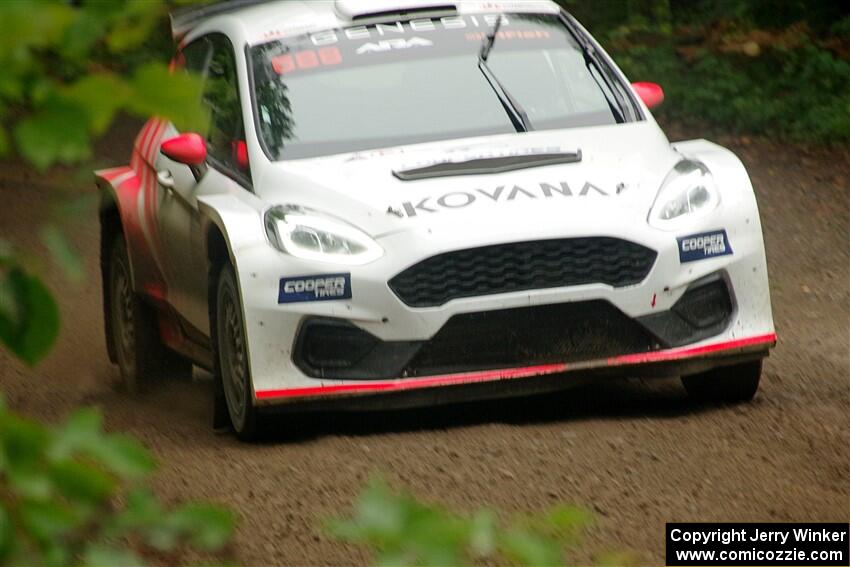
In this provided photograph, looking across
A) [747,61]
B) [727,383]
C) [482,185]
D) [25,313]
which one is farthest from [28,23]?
[747,61]

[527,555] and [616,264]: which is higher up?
[527,555]

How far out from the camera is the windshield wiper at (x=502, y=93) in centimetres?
722

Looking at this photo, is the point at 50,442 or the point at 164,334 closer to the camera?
the point at 50,442

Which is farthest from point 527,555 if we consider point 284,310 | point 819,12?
point 819,12

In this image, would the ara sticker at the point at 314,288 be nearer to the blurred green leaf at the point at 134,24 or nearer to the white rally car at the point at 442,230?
the white rally car at the point at 442,230

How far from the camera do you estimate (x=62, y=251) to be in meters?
1.70

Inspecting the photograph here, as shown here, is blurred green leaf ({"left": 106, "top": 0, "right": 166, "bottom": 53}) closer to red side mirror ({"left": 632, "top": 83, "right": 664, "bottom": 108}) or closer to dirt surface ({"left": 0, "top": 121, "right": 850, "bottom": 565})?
dirt surface ({"left": 0, "top": 121, "right": 850, "bottom": 565})

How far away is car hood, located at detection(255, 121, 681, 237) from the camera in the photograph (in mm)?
6285

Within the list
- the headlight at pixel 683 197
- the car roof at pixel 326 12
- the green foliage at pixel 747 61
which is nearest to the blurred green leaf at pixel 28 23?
the headlight at pixel 683 197

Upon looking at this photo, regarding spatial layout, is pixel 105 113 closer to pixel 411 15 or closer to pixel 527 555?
pixel 527 555

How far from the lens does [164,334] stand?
834 centimetres

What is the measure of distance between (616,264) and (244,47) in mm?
2160

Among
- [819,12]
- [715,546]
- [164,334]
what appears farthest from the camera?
[819,12]

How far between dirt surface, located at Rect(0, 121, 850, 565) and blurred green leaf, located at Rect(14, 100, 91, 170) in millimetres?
2072
